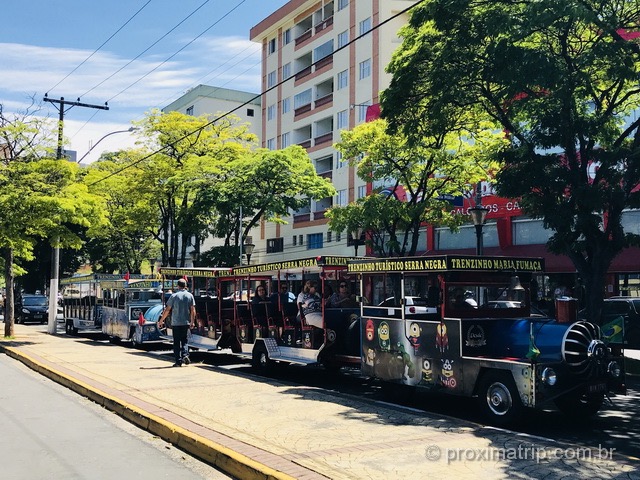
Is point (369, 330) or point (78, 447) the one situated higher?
→ point (369, 330)

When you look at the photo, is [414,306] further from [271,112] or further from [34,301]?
[271,112]

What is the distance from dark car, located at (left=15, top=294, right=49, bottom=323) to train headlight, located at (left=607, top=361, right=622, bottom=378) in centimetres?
3703

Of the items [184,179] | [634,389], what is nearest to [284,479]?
[634,389]

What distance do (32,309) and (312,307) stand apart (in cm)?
3293

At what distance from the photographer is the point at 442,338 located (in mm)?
9828

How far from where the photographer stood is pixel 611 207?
14570 millimetres

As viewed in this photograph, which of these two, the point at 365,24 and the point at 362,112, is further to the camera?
the point at 365,24

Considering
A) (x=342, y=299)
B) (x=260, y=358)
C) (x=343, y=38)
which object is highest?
(x=343, y=38)

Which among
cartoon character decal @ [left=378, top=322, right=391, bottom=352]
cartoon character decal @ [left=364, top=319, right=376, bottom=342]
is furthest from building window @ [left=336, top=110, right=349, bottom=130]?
cartoon character decal @ [left=378, top=322, right=391, bottom=352]

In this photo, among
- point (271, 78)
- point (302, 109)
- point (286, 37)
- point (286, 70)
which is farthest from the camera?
point (271, 78)

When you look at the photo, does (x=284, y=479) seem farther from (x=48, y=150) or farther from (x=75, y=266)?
(x=75, y=266)

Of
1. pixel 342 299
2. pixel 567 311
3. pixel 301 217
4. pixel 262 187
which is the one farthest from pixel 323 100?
pixel 567 311

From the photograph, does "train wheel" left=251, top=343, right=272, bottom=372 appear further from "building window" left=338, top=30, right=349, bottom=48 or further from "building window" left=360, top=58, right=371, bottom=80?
"building window" left=338, top=30, right=349, bottom=48

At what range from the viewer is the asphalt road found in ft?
21.7
